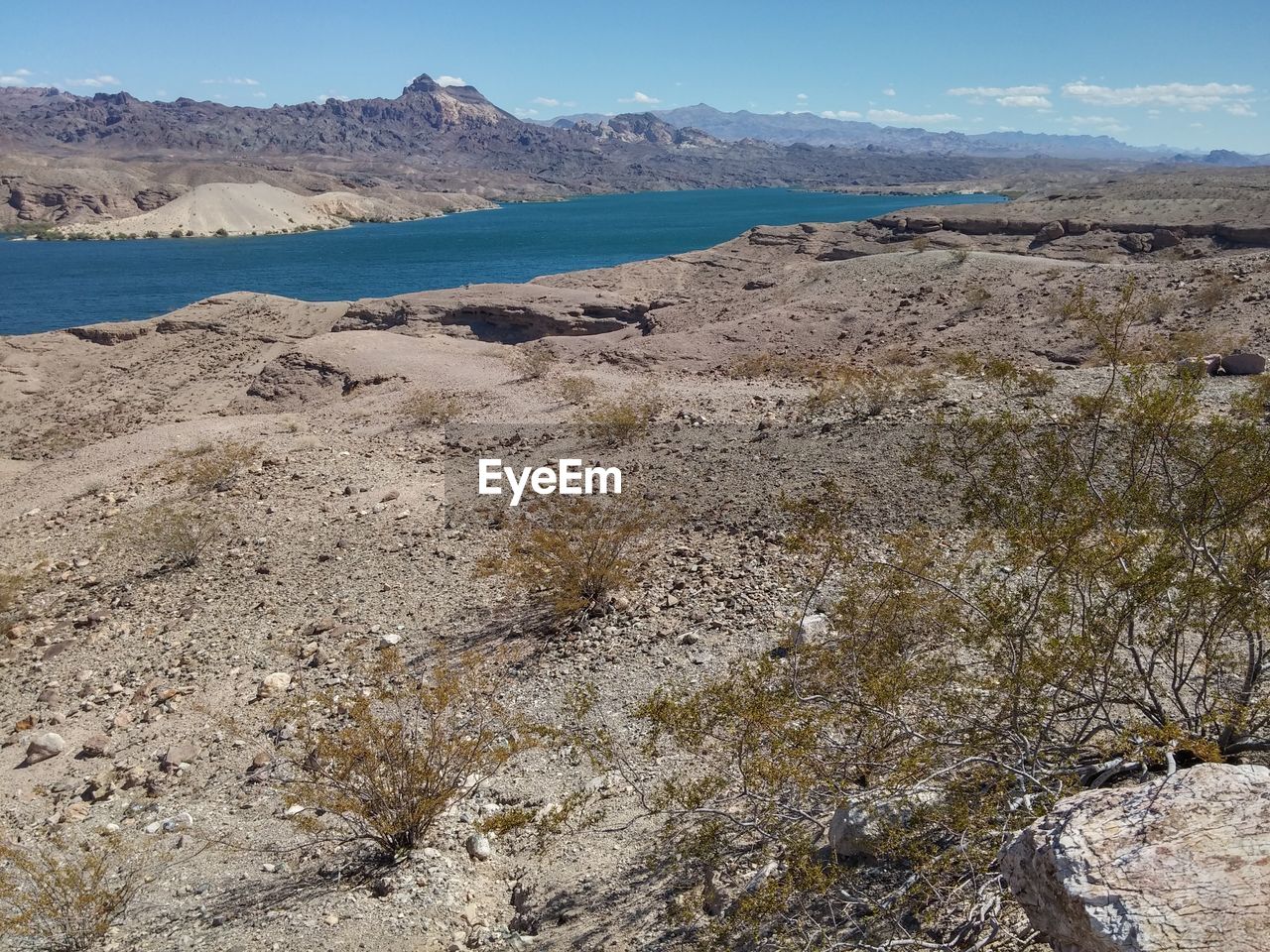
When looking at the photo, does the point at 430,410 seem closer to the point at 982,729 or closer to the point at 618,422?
the point at 618,422

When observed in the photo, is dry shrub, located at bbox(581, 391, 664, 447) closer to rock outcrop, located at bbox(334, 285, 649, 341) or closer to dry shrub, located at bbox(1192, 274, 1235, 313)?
rock outcrop, located at bbox(334, 285, 649, 341)

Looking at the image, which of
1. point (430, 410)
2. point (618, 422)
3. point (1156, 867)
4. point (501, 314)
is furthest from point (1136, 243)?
point (1156, 867)

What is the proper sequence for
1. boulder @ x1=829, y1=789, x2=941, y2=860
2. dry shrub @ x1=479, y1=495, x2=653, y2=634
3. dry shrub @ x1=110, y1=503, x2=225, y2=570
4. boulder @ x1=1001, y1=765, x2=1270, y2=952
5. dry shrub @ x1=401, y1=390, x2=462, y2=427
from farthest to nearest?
dry shrub @ x1=401, y1=390, x2=462, y2=427 < dry shrub @ x1=110, y1=503, x2=225, y2=570 < dry shrub @ x1=479, y1=495, x2=653, y2=634 < boulder @ x1=829, y1=789, x2=941, y2=860 < boulder @ x1=1001, y1=765, x2=1270, y2=952

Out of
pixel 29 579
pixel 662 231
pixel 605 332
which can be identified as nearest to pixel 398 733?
pixel 29 579

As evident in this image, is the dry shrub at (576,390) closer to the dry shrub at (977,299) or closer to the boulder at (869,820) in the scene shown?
the dry shrub at (977,299)

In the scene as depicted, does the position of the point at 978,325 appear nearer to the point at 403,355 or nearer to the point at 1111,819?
the point at 403,355

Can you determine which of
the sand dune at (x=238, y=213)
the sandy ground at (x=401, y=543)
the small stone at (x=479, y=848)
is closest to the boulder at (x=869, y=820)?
the sandy ground at (x=401, y=543)

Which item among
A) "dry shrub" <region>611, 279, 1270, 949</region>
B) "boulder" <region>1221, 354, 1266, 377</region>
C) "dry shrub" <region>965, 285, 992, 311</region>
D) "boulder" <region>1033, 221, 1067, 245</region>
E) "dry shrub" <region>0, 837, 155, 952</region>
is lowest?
"dry shrub" <region>0, 837, 155, 952</region>

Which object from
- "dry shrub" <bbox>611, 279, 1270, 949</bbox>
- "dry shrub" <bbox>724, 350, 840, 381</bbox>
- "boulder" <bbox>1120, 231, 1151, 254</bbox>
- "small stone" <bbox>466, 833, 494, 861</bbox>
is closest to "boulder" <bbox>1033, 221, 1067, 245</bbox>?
"boulder" <bbox>1120, 231, 1151, 254</bbox>
